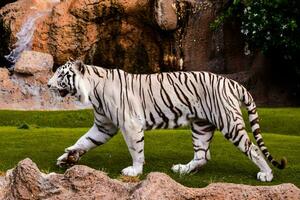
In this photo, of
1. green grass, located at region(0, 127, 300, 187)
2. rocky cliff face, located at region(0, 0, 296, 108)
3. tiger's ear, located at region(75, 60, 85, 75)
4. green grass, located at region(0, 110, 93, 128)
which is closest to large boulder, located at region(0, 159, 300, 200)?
green grass, located at region(0, 127, 300, 187)

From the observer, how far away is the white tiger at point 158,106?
28.8ft

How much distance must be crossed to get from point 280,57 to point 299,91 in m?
1.07

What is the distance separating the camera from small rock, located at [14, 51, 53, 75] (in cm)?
1948

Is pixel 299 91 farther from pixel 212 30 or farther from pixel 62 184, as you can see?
pixel 62 184

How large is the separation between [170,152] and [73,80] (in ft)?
7.28

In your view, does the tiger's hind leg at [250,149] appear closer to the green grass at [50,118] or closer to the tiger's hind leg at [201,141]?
the tiger's hind leg at [201,141]

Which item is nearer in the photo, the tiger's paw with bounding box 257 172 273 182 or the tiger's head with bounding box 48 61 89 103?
the tiger's paw with bounding box 257 172 273 182

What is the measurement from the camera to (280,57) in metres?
19.5

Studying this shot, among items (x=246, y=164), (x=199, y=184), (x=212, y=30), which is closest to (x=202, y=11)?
(x=212, y=30)

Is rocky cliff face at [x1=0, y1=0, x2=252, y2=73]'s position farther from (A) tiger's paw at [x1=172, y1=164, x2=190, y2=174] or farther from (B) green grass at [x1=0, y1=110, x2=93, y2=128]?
(A) tiger's paw at [x1=172, y1=164, x2=190, y2=174]

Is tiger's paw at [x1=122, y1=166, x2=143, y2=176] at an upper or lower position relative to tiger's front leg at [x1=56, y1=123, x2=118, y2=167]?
lower

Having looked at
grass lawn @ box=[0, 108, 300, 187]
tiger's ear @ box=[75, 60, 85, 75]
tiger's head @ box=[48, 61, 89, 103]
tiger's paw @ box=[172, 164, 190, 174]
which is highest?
tiger's ear @ box=[75, 60, 85, 75]

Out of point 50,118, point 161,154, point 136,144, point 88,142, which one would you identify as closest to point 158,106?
point 136,144

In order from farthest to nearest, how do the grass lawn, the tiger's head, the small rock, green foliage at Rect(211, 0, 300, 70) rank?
the small rock, green foliage at Rect(211, 0, 300, 70), the tiger's head, the grass lawn
